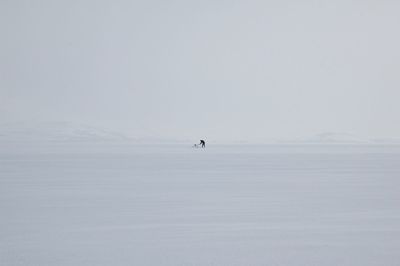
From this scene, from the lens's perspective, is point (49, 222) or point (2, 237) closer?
point (2, 237)

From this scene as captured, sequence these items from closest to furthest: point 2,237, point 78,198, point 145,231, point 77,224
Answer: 1. point 2,237
2. point 145,231
3. point 77,224
4. point 78,198

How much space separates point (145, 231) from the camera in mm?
11320

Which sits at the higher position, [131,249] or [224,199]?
[224,199]

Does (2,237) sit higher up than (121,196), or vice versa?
(121,196)

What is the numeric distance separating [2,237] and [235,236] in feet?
10.9

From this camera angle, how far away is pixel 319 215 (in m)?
13.4

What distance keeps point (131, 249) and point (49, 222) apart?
121 inches

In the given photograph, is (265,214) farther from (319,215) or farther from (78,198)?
(78,198)

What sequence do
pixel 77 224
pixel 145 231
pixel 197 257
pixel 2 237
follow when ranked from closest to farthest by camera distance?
1. pixel 197 257
2. pixel 2 237
3. pixel 145 231
4. pixel 77 224

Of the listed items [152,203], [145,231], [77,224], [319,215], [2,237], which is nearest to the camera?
[2,237]

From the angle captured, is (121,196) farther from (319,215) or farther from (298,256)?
(298,256)

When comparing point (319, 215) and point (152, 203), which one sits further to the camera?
point (152, 203)

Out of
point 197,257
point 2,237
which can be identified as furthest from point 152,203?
point 197,257

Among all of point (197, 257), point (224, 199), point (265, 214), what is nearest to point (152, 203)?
point (224, 199)
